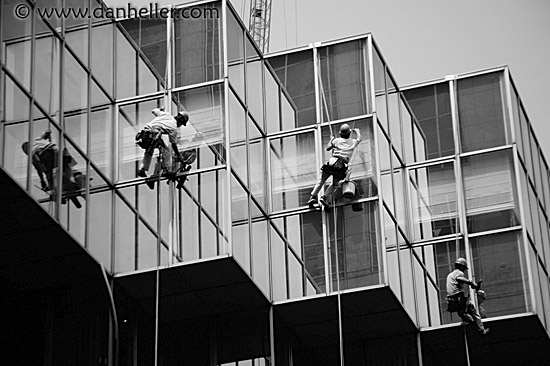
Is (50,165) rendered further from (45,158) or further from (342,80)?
(342,80)

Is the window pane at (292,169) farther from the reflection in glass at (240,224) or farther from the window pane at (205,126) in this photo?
the window pane at (205,126)

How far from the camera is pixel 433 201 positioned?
4391 centimetres

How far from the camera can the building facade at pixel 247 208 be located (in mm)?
35125

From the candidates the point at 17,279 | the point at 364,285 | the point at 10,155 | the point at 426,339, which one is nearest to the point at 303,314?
the point at 364,285

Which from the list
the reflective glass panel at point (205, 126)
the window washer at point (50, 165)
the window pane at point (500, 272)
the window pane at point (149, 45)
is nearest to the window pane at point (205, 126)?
the reflective glass panel at point (205, 126)

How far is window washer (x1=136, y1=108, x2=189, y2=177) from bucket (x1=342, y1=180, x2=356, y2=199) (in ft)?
17.1

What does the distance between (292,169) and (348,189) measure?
2.26 meters

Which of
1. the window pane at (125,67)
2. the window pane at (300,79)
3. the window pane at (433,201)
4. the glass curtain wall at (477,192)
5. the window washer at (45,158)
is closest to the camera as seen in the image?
the window washer at (45,158)

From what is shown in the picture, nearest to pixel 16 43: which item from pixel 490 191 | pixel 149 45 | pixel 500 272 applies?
pixel 149 45

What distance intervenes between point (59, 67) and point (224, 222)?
5.64 metres

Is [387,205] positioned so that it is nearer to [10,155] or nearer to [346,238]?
[346,238]

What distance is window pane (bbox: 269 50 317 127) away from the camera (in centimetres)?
4200

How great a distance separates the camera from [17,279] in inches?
1400

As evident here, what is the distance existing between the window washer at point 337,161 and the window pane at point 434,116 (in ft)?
20.6
